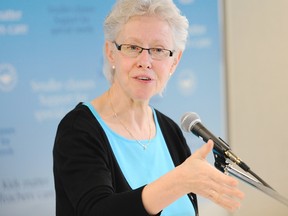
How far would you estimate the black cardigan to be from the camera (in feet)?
4.44

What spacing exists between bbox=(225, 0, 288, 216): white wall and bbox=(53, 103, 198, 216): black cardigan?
6.70 feet

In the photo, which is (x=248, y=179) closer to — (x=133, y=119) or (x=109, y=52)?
(x=133, y=119)

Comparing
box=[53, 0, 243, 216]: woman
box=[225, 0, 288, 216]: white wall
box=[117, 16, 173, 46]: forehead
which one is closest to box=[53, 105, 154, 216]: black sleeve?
box=[53, 0, 243, 216]: woman

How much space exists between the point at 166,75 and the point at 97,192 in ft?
2.04

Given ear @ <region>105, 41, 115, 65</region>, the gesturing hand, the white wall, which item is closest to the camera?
the gesturing hand

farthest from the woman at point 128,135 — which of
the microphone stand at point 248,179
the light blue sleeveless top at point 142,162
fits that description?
the microphone stand at point 248,179

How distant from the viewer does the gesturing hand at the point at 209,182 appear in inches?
45.4

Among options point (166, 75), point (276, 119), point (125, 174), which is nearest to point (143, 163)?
point (125, 174)

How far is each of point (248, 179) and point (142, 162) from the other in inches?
21.9

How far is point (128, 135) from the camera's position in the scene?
6.07 feet

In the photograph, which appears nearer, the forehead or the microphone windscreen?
the microphone windscreen

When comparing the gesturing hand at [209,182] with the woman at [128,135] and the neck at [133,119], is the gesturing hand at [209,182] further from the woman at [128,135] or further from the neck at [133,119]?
the neck at [133,119]

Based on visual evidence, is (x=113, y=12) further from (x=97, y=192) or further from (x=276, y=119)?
(x=276, y=119)

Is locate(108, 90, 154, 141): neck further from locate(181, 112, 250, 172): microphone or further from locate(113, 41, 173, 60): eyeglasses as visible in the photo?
locate(181, 112, 250, 172): microphone
